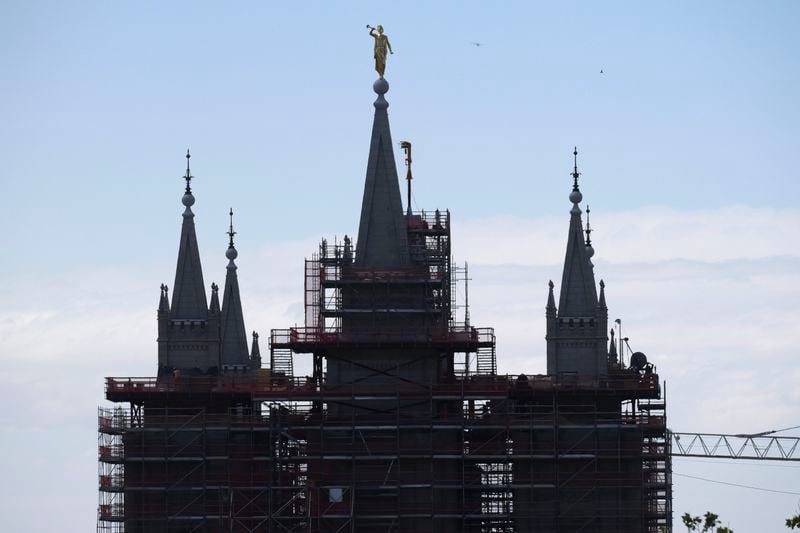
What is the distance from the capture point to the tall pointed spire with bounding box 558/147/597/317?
154 meters

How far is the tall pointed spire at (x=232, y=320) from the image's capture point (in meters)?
173

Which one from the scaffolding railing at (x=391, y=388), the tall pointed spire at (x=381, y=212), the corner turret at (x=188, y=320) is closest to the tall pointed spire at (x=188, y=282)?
the corner turret at (x=188, y=320)

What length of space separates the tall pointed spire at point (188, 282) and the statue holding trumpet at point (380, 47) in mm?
19848

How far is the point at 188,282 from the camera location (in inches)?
6294

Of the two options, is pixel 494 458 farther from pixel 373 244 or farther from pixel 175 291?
pixel 175 291

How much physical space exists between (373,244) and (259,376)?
14130 mm

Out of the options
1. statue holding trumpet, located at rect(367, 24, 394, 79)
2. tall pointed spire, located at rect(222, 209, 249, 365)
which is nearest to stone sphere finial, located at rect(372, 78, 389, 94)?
statue holding trumpet, located at rect(367, 24, 394, 79)

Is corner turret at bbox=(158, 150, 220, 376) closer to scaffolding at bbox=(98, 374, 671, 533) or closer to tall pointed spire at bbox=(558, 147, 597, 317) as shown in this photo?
scaffolding at bbox=(98, 374, 671, 533)

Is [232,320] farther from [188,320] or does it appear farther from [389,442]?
[389,442]

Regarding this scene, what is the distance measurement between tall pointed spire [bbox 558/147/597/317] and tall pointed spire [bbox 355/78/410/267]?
43.4 feet

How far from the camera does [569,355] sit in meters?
153

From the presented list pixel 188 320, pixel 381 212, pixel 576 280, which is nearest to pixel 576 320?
pixel 576 280

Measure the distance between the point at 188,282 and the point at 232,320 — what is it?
14754 millimetres

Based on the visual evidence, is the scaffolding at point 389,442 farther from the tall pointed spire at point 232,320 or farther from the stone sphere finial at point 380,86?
the tall pointed spire at point 232,320
